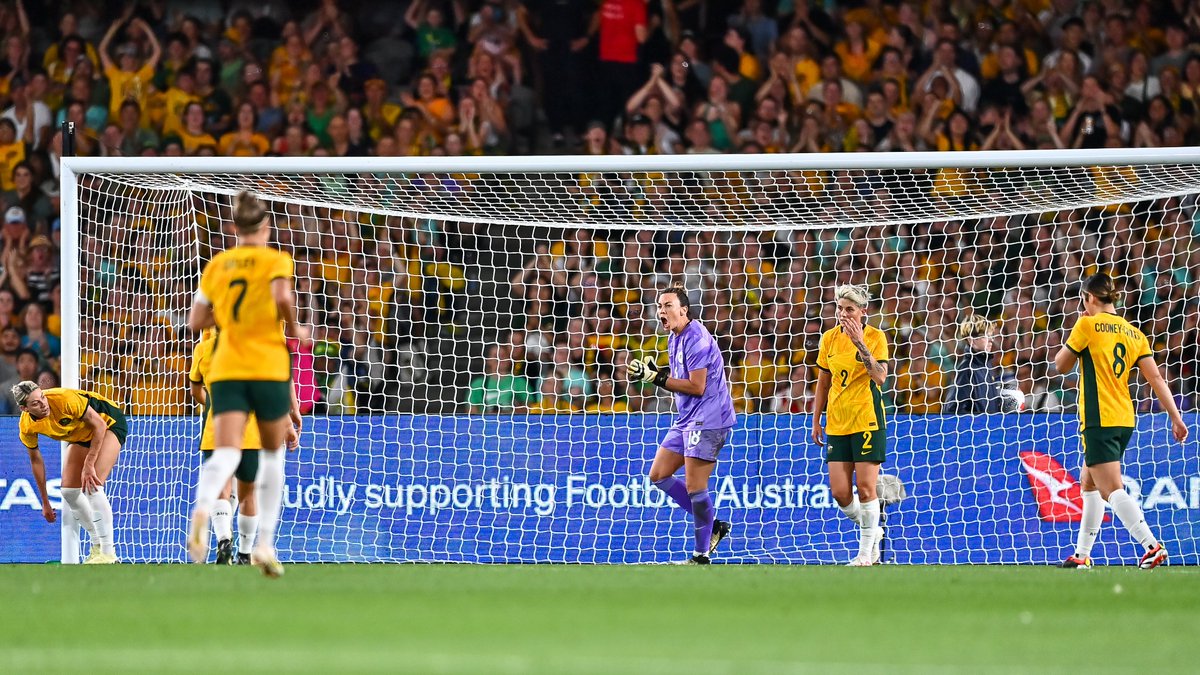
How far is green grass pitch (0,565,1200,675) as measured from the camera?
4.81 m

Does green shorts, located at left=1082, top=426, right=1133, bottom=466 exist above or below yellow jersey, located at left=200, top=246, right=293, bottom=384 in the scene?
below

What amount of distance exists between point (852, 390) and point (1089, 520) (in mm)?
1684

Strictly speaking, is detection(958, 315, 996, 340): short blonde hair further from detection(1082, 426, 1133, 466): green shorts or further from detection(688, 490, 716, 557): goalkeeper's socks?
detection(688, 490, 716, 557): goalkeeper's socks

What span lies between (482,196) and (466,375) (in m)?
1.53

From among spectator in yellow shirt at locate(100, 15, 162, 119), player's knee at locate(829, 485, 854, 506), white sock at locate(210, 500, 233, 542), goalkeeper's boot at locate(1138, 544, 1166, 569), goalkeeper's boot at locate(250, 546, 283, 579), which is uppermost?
spectator in yellow shirt at locate(100, 15, 162, 119)

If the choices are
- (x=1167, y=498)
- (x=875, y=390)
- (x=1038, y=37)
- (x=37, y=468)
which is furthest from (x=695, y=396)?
(x=1038, y=37)

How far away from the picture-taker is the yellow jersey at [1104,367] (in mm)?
9711

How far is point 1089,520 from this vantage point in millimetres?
10055

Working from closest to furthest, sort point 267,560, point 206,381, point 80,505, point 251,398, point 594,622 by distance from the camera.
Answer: point 594,622 < point 251,398 < point 267,560 < point 206,381 < point 80,505

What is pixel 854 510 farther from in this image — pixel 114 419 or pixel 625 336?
pixel 114 419

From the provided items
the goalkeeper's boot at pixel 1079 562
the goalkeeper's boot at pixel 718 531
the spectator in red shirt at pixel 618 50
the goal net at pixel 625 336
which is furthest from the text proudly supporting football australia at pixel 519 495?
the spectator in red shirt at pixel 618 50

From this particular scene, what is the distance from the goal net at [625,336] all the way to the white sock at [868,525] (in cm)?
149

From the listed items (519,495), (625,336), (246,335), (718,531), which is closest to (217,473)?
(246,335)

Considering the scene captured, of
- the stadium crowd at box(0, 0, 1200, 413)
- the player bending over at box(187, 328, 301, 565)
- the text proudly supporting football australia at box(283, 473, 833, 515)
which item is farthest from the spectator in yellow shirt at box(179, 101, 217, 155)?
the player bending over at box(187, 328, 301, 565)
